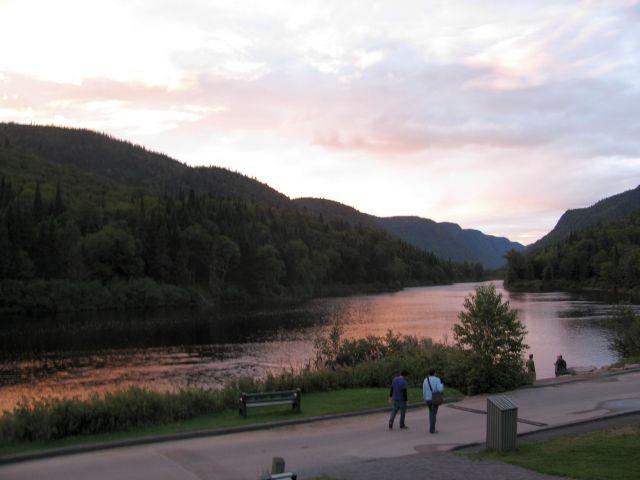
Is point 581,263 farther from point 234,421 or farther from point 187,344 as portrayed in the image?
point 234,421

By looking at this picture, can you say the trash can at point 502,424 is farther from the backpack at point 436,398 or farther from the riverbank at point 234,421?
the riverbank at point 234,421

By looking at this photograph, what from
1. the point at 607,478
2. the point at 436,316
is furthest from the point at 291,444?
the point at 436,316

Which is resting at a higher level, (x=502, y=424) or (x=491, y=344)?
(x=491, y=344)

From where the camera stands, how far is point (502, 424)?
1371cm

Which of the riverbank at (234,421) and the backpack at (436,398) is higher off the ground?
the backpack at (436,398)

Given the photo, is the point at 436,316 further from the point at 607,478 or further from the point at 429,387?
the point at 607,478

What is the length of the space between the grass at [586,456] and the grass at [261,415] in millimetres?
6792

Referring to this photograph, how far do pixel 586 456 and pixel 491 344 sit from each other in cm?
1138

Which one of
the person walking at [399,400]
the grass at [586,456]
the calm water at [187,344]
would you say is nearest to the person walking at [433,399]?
the person walking at [399,400]

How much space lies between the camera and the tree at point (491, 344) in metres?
23.2

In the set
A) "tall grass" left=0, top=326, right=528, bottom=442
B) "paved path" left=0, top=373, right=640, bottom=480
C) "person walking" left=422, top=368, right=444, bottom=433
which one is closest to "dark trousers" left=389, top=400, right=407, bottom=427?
"paved path" left=0, top=373, right=640, bottom=480

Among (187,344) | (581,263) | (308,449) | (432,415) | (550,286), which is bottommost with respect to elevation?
(187,344)

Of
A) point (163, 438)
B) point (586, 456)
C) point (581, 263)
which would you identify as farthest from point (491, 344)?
point (581, 263)

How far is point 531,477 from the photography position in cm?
1135
